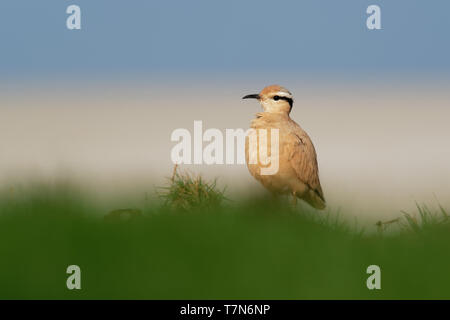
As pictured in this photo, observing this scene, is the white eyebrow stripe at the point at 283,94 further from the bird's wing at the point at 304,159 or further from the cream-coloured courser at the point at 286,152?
the bird's wing at the point at 304,159

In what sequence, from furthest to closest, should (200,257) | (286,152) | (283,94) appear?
(283,94), (286,152), (200,257)

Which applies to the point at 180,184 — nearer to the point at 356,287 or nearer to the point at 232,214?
the point at 232,214

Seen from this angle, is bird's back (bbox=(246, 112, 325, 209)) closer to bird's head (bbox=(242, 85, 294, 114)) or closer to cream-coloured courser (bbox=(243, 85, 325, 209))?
cream-coloured courser (bbox=(243, 85, 325, 209))

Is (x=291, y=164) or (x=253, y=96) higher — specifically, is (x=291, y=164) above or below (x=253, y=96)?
below

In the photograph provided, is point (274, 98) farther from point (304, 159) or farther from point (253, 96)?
point (304, 159)

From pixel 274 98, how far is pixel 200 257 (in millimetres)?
4871

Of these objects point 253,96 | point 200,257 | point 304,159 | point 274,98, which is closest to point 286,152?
point 304,159

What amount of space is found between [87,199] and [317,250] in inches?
120

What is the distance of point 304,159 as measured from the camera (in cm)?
1093

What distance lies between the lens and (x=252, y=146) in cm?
1056

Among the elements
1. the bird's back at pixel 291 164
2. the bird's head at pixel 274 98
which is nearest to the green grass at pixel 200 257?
the bird's back at pixel 291 164

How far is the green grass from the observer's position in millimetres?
6453

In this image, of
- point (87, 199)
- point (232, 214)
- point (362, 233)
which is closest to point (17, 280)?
point (87, 199)

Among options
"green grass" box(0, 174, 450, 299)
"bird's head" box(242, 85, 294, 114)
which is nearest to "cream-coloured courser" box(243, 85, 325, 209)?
"bird's head" box(242, 85, 294, 114)
